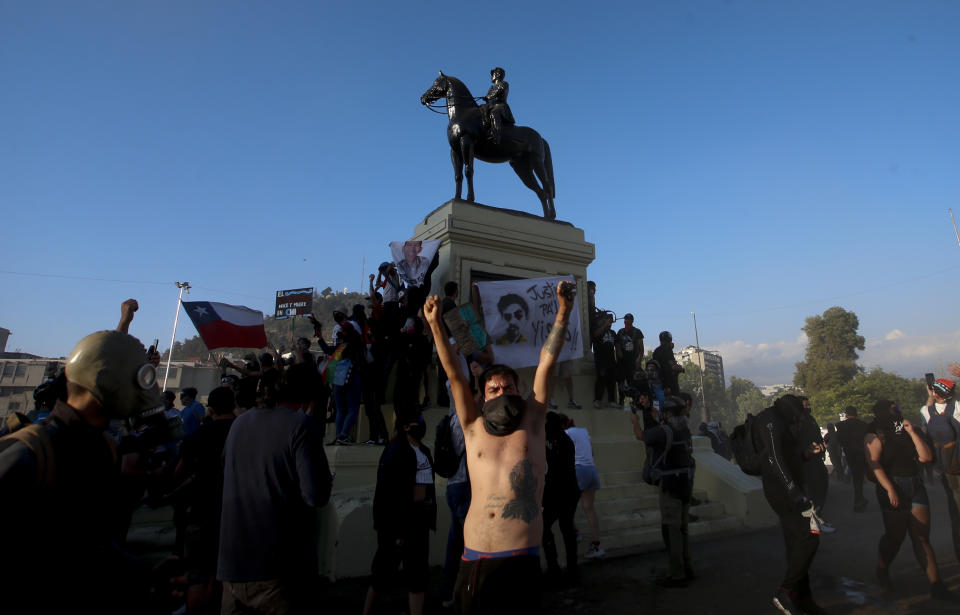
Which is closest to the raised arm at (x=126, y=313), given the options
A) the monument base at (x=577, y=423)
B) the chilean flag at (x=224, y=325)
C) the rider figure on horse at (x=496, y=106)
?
the monument base at (x=577, y=423)

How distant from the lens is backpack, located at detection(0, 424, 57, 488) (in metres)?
1.48

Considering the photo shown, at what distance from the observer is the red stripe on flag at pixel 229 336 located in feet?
30.0

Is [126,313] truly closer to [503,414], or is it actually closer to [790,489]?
[503,414]

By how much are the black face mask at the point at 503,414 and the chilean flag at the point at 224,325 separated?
7.41 m

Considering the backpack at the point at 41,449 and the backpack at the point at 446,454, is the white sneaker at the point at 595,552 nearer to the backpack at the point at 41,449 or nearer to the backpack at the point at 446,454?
the backpack at the point at 446,454

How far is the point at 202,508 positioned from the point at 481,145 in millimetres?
8640

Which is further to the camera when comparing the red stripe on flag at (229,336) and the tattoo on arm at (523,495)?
the red stripe on flag at (229,336)

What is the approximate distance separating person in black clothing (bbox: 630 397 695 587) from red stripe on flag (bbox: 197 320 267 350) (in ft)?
21.7

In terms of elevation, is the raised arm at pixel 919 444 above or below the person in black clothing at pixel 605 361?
below

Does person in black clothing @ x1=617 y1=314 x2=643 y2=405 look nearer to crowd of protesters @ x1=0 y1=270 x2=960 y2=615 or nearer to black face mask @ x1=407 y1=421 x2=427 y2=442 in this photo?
crowd of protesters @ x1=0 y1=270 x2=960 y2=615

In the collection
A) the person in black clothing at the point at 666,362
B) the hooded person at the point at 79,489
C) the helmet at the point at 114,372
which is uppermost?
the person in black clothing at the point at 666,362

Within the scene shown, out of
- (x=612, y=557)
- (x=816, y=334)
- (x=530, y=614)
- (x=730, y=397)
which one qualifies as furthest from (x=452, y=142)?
(x=730, y=397)

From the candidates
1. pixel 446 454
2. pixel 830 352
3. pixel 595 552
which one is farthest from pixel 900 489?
pixel 830 352

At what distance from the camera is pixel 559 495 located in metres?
5.41
